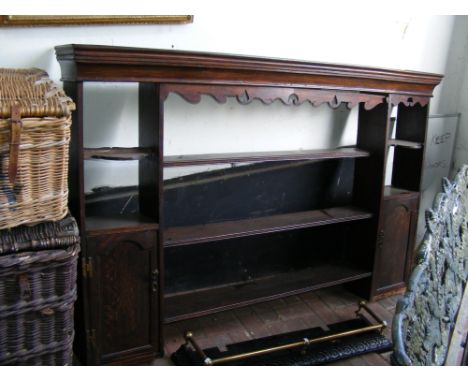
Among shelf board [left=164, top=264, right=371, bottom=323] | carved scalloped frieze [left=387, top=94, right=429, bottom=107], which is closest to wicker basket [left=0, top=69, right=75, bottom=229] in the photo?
shelf board [left=164, top=264, right=371, bottom=323]

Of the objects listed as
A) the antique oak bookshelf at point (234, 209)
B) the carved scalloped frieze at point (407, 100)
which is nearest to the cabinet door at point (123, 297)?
the antique oak bookshelf at point (234, 209)

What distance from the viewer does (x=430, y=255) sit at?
107cm

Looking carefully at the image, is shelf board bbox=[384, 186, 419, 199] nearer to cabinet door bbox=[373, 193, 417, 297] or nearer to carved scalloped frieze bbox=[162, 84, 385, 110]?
cabinet door bbox=[373, 193, 417, 297]

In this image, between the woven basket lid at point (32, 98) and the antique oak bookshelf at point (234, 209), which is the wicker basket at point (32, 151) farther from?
the antique oak bookshelf at point (234, 209)

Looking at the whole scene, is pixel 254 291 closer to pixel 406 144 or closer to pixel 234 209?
pixel 234 209

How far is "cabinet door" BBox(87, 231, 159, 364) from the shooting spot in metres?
1.92

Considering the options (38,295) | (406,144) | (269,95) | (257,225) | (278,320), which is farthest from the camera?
(406,144)

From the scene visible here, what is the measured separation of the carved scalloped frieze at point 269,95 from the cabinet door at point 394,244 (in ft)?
2.05

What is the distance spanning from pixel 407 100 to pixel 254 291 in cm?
133

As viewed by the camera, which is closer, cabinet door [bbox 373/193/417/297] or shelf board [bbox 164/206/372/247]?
shelf board [bbox 164/206/372/247]

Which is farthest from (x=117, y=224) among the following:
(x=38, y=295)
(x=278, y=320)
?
(x=278, y=320)

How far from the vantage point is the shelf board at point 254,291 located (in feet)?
7.42

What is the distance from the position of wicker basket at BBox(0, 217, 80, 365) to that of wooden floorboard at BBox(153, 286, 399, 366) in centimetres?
65

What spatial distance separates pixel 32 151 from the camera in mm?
1445
